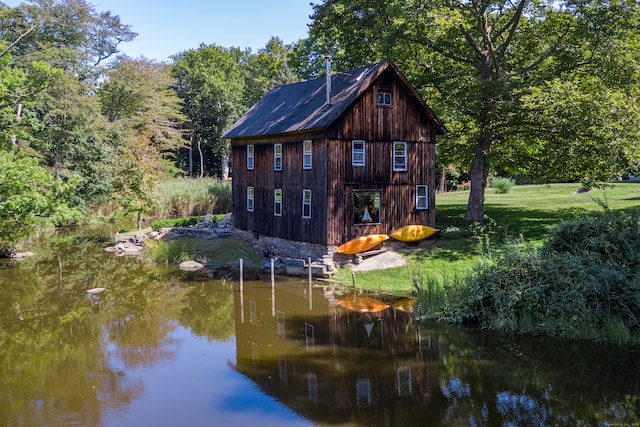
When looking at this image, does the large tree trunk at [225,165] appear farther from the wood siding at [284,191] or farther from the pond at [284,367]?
the pond at [284,367]

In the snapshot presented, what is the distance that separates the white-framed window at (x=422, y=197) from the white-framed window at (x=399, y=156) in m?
1.37

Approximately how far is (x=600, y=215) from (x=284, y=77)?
43.9 meters

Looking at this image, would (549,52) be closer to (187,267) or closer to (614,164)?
(614,164)

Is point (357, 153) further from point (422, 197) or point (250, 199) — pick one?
point (250, 199)

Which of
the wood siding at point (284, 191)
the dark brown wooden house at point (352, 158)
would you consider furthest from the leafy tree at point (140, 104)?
the dark brown wooden house at point (352, 158)

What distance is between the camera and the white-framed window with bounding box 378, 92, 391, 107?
24892 millimetres

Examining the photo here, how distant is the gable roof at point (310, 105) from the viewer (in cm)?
2391

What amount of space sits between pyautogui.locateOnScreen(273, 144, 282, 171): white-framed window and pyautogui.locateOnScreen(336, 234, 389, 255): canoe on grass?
591 centimetres

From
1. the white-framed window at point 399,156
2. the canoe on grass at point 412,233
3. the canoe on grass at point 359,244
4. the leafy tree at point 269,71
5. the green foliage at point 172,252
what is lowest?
the green foliage at point 172,252

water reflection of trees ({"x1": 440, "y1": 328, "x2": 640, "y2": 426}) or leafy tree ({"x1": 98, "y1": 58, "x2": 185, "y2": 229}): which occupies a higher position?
leafy tree ({"x1": 98, "y1": 58, "x2": 185, "y2": 229})

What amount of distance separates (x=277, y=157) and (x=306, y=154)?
2.72m

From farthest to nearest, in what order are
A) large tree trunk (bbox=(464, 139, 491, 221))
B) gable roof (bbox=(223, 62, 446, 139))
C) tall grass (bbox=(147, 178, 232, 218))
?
tall grass (bbox=(147, 178, 232, 218)) < large tree trunk (bbox=(464, 139, 491, 221)) < gable roof (bbox=(223, 62, 446, 139))

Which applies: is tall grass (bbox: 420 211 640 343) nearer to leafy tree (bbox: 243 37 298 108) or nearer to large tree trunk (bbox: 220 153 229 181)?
leafy tree (bbox: 243 37 298 108)

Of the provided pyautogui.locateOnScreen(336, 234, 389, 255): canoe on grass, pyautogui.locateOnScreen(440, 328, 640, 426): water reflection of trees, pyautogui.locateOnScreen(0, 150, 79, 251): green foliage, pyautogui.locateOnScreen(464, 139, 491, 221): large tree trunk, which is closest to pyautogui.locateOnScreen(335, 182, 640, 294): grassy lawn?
pyautogui.locateOnScreen(464, 139, 491, 221): large tree trunk
